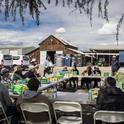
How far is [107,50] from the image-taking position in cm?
5784

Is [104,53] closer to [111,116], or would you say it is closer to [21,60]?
[21,60]

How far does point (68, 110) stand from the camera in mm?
5195

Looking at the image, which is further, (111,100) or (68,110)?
(111,100)

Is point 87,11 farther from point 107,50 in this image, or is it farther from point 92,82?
point 107,50

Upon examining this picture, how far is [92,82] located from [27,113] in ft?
36.0

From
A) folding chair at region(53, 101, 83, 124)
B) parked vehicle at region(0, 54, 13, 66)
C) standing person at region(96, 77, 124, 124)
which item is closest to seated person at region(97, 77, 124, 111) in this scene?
standing person at region(96, 77, 124, 124)

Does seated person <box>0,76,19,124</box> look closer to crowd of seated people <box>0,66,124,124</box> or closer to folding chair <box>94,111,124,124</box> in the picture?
crowd of seated people <box>0,66,124,124</box>

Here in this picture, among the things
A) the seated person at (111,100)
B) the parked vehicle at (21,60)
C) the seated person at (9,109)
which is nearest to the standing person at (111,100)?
the seated person at (111,100)

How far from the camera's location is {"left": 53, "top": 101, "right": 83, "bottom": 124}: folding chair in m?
5.18

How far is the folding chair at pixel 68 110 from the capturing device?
5.18 metres

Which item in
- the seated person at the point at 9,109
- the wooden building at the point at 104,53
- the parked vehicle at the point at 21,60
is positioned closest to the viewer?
the seated person at the point at 9,109

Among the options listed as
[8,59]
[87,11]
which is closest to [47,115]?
[87,11]

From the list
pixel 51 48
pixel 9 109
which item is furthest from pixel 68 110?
pixel 51 48

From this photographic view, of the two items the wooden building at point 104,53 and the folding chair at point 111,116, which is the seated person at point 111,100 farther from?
the wooden building at point 104,53
